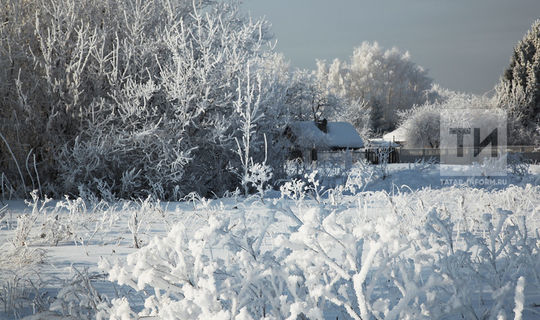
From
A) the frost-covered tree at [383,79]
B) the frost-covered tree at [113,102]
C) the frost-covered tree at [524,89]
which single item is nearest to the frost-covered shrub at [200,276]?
the frost-covered tree at [113,102]

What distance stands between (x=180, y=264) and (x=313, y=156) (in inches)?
731

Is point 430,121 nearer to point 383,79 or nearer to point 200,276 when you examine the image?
point 383,79

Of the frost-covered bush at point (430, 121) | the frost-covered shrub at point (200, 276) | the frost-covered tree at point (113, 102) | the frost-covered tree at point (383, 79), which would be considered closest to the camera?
the frost-covered shrub at point (200, 276)

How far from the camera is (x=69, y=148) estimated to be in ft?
30.8

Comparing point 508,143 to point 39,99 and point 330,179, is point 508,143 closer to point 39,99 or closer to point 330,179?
point 330,179

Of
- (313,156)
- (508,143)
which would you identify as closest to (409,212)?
(313,156)

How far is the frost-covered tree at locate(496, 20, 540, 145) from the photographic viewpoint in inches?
1379

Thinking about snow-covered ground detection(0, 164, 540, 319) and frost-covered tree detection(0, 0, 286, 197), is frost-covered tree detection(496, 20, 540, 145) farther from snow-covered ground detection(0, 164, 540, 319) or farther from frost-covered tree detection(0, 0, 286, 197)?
snow-covered ground detection(0, 164, 540, 319)

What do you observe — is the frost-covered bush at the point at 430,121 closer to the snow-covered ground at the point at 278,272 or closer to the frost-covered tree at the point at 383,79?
the frost-covered tree at the point at 383,79

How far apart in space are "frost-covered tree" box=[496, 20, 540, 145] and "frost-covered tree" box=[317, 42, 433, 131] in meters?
14.9

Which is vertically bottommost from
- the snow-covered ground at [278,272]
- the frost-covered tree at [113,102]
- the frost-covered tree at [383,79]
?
the snow-covered ground at [278,272]

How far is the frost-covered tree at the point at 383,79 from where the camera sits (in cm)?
5606

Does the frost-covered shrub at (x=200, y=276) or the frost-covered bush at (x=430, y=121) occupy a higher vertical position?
the frost-covered bush at (x=430, y=121)

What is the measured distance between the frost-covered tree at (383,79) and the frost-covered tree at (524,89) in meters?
14.9
